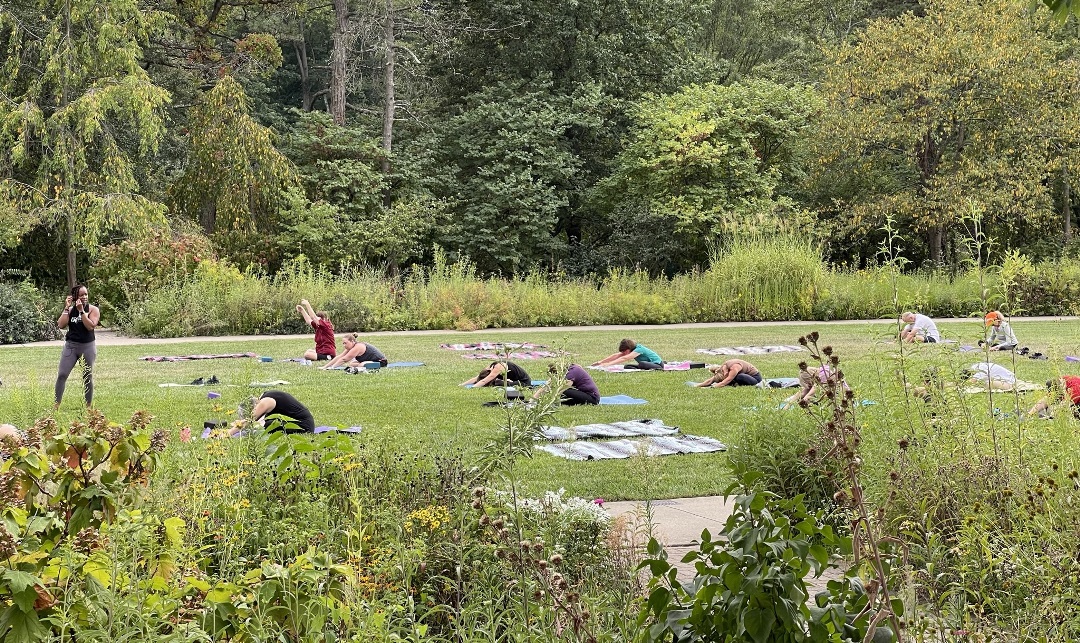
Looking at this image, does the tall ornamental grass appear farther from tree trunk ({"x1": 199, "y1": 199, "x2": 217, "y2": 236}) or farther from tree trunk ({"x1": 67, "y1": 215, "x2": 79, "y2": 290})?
tree trunk ({"x1": 199, "y1": 199, "x2": 217, "y2": 236})

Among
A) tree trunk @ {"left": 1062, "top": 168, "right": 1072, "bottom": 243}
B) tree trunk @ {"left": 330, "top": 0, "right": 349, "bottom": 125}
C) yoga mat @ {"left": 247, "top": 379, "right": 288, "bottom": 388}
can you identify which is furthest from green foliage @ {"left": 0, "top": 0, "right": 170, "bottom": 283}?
tree trunk @ {"left": 1062, "top": 168, "right": 1072, "bottom": 243}

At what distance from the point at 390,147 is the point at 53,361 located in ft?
53.6

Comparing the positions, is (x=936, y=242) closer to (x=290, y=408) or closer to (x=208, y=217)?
(x=208, y=217)

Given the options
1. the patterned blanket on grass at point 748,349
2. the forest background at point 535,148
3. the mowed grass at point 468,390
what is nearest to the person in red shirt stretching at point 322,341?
the mowed grass at point 468,390

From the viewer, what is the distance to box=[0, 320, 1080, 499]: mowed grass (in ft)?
21.0

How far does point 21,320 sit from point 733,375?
13.2 m

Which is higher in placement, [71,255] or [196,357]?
[71,255]

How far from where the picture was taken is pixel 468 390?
11664 mm

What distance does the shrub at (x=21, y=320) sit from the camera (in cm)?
1852

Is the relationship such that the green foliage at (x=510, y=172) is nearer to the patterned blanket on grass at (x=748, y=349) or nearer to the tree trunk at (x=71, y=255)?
the tree trunk at (x=71, y=255)

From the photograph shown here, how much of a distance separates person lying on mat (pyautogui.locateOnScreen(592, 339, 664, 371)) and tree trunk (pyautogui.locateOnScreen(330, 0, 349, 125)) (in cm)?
1802

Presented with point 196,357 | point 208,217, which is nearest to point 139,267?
point 208,217

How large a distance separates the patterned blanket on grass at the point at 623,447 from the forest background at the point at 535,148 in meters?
13.0

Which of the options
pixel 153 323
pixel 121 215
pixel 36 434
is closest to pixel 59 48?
pixel 121 215
